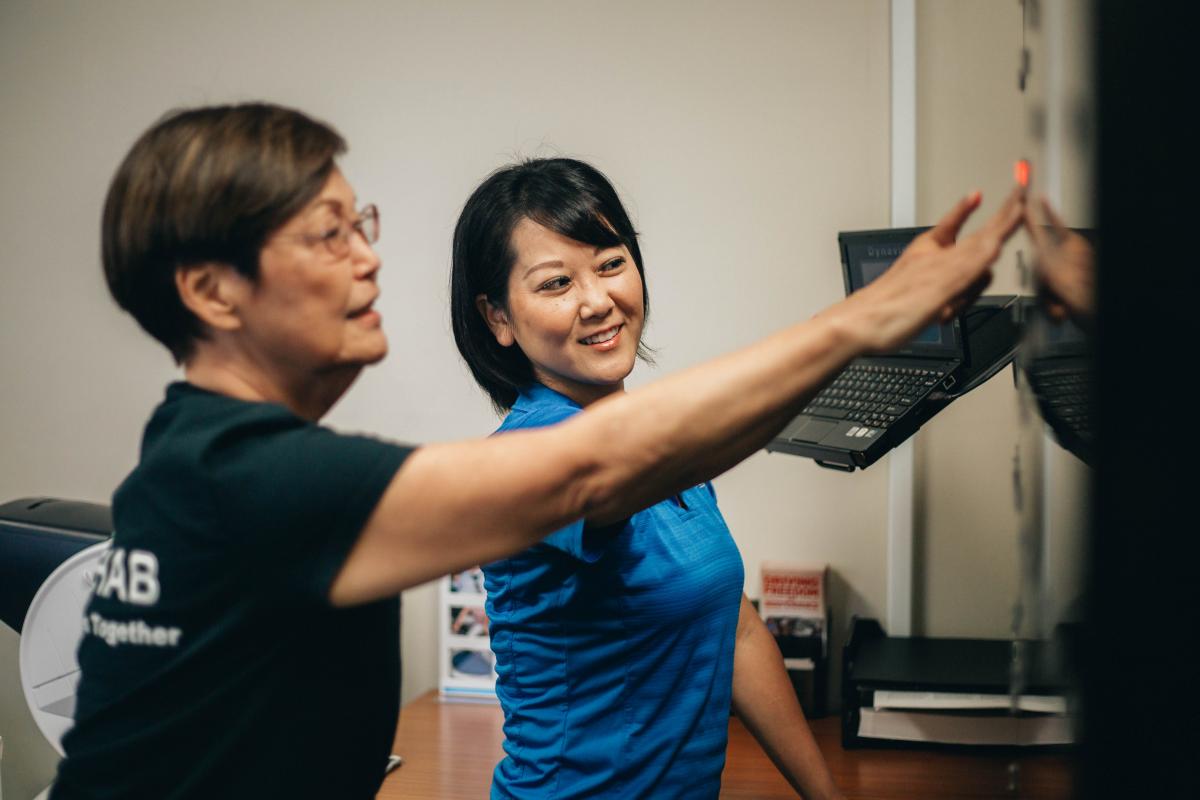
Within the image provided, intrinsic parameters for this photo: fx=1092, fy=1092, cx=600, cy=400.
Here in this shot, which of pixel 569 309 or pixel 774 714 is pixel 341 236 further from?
pixel 774 714

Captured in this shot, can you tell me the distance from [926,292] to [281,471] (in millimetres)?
460

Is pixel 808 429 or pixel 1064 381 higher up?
pixel 1064 381

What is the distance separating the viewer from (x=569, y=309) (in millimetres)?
1281

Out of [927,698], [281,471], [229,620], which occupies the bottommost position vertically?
[927,698]

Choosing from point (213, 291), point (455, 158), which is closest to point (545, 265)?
point (213, 291)

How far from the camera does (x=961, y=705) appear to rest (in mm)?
1582

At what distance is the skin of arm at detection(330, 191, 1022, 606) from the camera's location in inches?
29.4

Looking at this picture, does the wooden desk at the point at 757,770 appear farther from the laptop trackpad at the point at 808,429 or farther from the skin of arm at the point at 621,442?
the skin of arm at the point at 621,442

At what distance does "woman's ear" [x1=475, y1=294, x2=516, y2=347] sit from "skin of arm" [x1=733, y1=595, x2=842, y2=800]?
47cm

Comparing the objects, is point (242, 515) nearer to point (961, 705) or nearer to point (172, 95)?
point (961, 705)

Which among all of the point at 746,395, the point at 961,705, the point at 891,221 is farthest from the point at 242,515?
the point at 891,221

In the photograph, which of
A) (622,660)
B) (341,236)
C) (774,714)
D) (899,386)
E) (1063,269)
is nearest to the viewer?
(1063,269)

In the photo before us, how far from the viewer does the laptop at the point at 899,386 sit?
3.96 ft

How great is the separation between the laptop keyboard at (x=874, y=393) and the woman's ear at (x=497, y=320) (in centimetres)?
39
